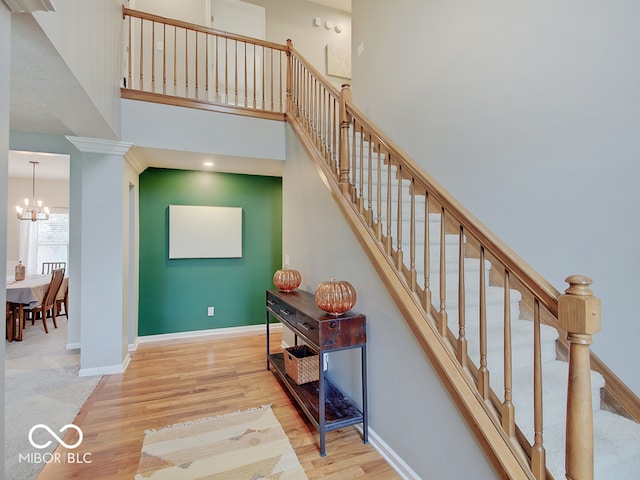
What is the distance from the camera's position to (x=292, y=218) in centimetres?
371

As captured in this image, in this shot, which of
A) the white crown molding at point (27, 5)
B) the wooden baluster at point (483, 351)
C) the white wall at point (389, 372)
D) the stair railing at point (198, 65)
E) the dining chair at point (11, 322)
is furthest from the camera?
the dining chair at point (11, 322)

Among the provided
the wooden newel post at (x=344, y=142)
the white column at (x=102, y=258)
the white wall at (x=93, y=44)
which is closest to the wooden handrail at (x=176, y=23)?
the white wall at (x=93, y=44)

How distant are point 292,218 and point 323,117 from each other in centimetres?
117

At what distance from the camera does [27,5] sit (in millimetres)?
1272

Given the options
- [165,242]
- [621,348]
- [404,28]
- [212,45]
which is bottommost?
[621,348]

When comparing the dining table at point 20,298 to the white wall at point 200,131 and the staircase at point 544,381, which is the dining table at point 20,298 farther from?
the staircase at point 544,381

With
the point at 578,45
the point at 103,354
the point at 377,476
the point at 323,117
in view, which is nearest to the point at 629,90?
the point at 578,45

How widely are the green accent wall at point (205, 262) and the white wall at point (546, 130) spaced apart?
256 cm

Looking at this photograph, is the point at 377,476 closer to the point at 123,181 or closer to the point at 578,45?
the point at 578,45

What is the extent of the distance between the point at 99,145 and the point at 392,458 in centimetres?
360

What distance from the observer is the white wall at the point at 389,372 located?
151 centimetres

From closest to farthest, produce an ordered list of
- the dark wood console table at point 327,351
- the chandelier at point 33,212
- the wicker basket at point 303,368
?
the dark wood console table at point 327,351 < the wicker basket at point 303,368 < the chandelier at point 33,212

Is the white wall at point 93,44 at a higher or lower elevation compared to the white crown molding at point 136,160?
higher

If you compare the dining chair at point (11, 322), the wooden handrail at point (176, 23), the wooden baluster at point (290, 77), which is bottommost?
the dining chair at point (11, 322)
